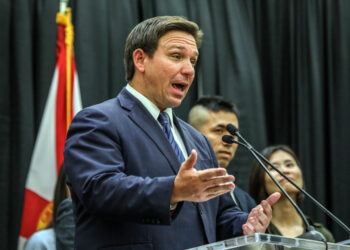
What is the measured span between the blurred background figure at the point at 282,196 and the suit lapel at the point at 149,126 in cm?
149

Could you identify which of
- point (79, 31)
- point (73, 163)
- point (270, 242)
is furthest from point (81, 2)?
point (270, 242)

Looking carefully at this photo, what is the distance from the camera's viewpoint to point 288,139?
4.95 meters

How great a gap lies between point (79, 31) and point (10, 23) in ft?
1.63

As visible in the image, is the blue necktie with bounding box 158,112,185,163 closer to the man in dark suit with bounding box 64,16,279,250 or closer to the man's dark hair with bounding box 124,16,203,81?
the man in dark suit with bounding box 64,16,279,250

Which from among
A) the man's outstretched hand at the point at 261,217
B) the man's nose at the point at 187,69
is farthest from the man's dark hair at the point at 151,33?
the man's outstretched hand at the point at 261,217

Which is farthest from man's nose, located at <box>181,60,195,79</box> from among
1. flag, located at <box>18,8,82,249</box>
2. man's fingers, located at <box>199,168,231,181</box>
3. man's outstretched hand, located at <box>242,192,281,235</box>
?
flag, located at <box>18,8,82,249</box>

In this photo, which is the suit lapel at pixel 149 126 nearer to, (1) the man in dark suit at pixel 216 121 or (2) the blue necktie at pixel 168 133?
(2) the blue necktie at pixel 168 133

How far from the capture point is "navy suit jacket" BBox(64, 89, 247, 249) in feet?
4.89

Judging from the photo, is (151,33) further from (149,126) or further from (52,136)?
(52,136)

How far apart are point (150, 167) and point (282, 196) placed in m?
1.67

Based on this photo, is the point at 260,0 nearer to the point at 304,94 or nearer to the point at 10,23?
the point at 304,94

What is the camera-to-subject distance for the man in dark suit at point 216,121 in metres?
3.24

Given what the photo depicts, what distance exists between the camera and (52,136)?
353cm

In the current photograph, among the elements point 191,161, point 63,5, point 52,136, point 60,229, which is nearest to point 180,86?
point 191,161
